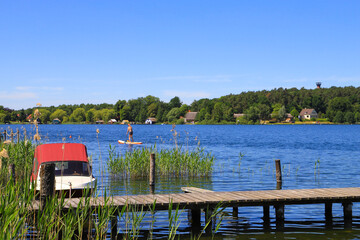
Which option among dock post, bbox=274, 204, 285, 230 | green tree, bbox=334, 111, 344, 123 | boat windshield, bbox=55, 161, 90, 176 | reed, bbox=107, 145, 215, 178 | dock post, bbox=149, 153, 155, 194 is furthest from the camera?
green tree, bbox=334, 111, 344, 123

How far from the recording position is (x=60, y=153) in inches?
624

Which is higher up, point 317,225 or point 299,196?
point 299,196

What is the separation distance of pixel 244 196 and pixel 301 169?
2139cm

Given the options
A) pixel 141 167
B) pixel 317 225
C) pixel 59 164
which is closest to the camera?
pixel 317 225

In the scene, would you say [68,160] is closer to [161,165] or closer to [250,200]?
[250,200]

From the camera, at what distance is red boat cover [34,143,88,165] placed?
1564 cm

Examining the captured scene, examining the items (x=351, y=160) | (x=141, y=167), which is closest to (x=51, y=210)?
(x=141, y=167)

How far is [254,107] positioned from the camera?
200 meters

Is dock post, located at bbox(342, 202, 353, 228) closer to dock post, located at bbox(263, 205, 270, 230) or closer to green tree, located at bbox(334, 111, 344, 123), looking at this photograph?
dock post, located at bbox(263, 205, 270, 230)

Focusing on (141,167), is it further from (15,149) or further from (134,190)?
(15,149)

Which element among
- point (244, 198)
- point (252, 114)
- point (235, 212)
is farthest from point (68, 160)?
point (252, 114)

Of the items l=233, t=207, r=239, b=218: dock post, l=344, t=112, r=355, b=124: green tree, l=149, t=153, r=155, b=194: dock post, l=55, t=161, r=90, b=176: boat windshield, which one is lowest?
l=233, t=207, r=239, b=218: dock post

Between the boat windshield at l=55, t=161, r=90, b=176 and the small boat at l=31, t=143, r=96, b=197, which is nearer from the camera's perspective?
the small boat at l=31, t=143, r=96, b=197

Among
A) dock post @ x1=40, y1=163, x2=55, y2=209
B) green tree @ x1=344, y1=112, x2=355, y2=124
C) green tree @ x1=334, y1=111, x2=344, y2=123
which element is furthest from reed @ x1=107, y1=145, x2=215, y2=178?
green tree @ x1=334, y1=111, x2=344, y2=123
